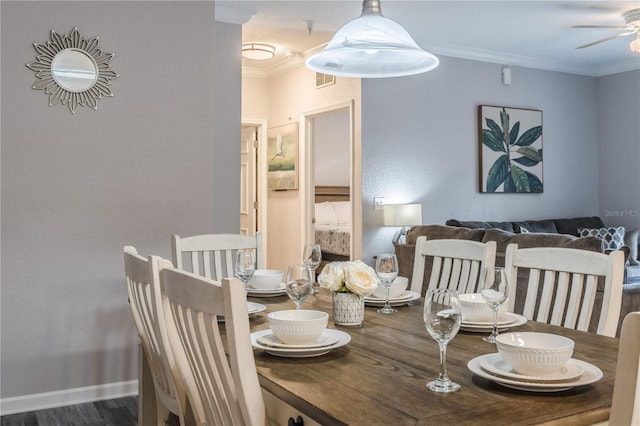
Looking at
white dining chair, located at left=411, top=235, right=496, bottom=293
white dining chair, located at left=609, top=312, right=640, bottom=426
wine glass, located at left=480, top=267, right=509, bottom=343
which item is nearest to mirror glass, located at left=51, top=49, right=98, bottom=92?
white dining chair, located at left=411, top=235, right=496, bottom=293

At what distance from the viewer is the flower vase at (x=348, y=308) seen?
1.79 meters

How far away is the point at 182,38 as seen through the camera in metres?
3.51

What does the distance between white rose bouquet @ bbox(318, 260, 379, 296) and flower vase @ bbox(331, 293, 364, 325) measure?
0.03 m

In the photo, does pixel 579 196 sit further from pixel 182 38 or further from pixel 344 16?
pixel 182 38

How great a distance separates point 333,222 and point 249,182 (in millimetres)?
1425

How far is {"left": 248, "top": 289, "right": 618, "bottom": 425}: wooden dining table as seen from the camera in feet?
3.51

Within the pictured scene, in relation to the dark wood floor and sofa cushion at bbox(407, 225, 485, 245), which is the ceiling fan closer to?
sofa cushion at bbox(407, 225, 485, 245)

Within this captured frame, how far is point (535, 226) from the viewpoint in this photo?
19.9 feet

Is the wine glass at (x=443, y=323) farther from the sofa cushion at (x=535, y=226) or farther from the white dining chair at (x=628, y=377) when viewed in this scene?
the sofa cushion at (x=535, y=226)

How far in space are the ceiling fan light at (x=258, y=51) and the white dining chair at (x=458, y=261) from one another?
343 centimetres

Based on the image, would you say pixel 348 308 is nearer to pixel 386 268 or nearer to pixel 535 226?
pixel 386 268

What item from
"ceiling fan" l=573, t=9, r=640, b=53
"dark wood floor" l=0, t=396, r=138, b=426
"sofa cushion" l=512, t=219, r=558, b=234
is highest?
"ceiling fan" l=573, t=9, r=640, b=53

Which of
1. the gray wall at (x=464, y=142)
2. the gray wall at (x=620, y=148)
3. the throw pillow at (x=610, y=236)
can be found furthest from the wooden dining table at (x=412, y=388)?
the gray wall at (x=620, y=148)

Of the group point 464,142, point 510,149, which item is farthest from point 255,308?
point 510,149
